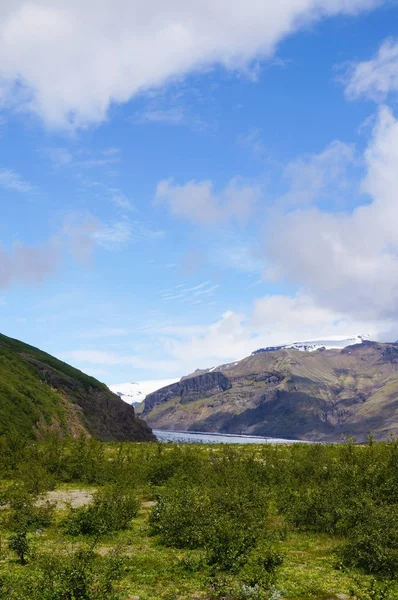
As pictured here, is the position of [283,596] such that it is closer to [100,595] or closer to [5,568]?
[100,595]

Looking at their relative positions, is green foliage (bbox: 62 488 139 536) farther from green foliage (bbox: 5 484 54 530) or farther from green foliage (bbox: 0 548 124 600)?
green foliage (bbox: 0 548 124 600)

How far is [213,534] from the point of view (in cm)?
1906

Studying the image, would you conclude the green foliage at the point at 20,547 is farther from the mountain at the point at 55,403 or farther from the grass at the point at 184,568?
the mountain at the point at 55,403

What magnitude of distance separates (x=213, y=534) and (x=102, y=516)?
7.02 m

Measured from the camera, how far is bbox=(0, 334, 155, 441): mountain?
227ft

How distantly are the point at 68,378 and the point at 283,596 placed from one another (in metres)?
98.6

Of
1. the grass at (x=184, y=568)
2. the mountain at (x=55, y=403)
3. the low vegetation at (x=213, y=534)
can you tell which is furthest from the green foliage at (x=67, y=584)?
the mountain at (x=55, y=403)

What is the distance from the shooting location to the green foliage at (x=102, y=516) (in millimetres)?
22859

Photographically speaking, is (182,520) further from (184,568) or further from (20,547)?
(20,547)

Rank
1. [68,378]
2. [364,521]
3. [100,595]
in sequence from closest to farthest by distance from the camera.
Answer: [100,595] → [364,521] → [68,378]

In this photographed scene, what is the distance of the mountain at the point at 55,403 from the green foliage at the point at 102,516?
3424 cm

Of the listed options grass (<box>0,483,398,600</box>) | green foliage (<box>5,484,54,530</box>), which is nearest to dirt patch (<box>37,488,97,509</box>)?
green foliage (<box>5,484,54,530</box>)

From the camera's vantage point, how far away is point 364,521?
808 inches

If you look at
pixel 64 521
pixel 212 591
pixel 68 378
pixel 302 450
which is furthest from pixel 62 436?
pixel 212 591
